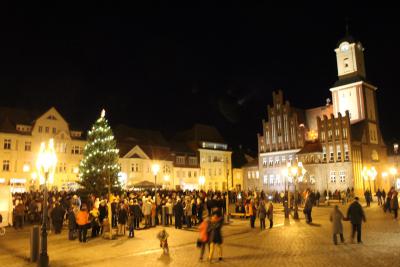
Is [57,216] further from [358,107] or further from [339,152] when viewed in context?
[358,107]

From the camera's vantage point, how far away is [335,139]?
61344 millimetres

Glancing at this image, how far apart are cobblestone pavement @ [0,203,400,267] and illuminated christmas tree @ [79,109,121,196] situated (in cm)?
1589

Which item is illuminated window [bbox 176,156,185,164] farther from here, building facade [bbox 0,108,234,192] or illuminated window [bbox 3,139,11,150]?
illuminated window [bbox 3,139,11,150]

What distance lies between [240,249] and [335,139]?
51.5 meters

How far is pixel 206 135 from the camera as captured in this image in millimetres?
77500

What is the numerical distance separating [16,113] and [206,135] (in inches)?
1439

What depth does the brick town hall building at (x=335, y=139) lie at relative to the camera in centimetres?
6038

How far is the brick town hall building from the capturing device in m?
60.4

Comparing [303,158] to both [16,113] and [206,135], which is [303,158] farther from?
[16,113]

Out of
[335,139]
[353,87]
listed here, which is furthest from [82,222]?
[353,87]

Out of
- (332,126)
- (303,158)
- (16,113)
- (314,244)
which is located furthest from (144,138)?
(314,244)

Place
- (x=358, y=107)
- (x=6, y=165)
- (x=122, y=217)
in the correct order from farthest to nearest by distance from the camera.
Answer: (x=358, y=107)
(x=6, y=165)
(x=122, y=217)

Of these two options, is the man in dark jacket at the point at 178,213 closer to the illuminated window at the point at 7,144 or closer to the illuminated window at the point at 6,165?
the illuminated window at the point at 6,165

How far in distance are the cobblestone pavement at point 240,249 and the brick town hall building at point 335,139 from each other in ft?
139
